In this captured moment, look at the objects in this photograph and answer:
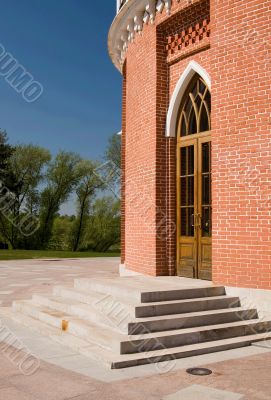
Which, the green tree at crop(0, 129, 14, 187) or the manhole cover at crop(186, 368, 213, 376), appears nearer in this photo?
the manhole cover at crop(186, 368, 213, 376)

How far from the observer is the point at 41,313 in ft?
23.4

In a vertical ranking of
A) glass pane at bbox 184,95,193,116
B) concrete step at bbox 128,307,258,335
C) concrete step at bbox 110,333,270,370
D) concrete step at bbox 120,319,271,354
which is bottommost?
concrete step at bbox 110,333,270,370

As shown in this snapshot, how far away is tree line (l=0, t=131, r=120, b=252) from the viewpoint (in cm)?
4044

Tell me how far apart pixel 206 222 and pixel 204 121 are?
6.31ft

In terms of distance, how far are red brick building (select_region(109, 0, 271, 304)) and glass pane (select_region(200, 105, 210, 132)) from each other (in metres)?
0.02

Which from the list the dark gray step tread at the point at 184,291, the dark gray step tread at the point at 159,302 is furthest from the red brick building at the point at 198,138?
the dark gray step tread at the point at 159,302

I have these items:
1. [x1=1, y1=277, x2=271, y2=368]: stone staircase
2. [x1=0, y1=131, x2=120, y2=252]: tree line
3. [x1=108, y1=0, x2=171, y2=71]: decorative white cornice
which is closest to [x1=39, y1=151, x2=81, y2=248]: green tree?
[x1=0, y1=131, x2=120, y2=252]: tree line

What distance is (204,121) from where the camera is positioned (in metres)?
8.65

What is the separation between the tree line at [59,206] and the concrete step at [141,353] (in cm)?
3310

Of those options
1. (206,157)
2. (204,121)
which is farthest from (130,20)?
(206,157)

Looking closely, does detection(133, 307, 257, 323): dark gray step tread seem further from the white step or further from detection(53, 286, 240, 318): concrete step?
the white step

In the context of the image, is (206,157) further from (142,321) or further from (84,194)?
(84,194)

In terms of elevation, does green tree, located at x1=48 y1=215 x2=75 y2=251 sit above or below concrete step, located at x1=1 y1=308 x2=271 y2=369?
above

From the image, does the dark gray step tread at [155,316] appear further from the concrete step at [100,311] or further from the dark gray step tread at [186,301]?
the dark gray step tread at [186,301]
